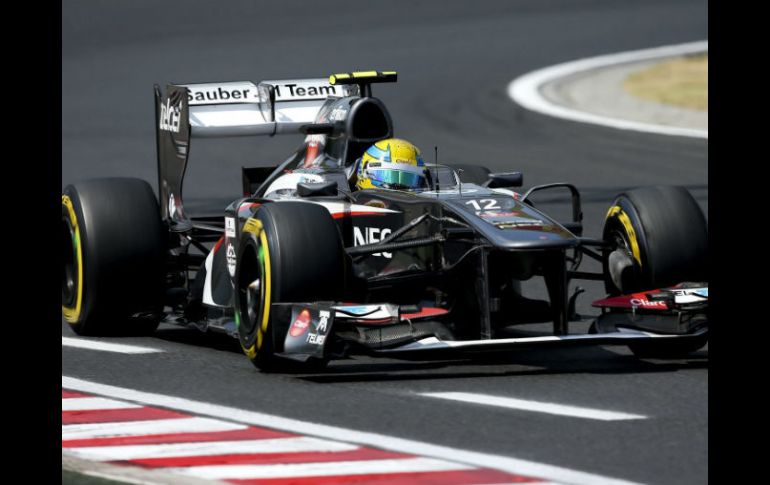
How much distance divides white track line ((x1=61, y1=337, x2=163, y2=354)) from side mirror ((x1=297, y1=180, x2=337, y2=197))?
126 centimetres

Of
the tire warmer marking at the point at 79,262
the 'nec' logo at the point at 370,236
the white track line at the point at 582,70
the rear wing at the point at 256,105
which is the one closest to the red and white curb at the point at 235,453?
the 'nec' logo at the point at 370,236

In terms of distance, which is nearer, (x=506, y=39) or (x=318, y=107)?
(x=318, y=107)

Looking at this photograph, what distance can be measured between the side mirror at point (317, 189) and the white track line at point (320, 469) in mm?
3308

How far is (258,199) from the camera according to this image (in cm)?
1006

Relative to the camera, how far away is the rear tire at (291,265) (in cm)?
880

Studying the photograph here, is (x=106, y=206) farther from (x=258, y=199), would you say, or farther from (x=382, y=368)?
(x=382, y=368)

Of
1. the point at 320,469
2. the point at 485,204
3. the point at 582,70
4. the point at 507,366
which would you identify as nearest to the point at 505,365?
the point at 507,366

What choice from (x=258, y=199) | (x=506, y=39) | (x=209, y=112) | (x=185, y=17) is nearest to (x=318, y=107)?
(x=209, y=112)

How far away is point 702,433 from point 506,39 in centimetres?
2299

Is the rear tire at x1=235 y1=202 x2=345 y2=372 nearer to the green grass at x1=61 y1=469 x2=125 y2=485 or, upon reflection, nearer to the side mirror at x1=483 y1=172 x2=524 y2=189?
the side mirror at x1=483 y1=172 x2=524 y2=189

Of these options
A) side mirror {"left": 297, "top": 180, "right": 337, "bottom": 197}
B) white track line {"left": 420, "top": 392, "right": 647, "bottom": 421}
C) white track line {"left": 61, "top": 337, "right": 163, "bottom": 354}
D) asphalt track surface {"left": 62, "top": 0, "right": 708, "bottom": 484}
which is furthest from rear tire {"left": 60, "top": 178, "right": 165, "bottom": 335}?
white track line {"left": 420, "top": 392, "right": 647, "bottom": 421}

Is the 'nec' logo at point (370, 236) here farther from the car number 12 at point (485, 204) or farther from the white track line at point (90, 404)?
the white track line at point (90, 404)

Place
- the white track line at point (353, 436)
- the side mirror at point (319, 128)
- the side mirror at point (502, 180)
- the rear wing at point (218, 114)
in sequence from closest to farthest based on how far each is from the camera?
1. the white track line at point (353, 436)
2. the side mirror at point (502, 180)
3. the side mirror at point (319, 128)
4. the rear wing at point (218, 114)

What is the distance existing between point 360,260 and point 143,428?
97.6 inches
